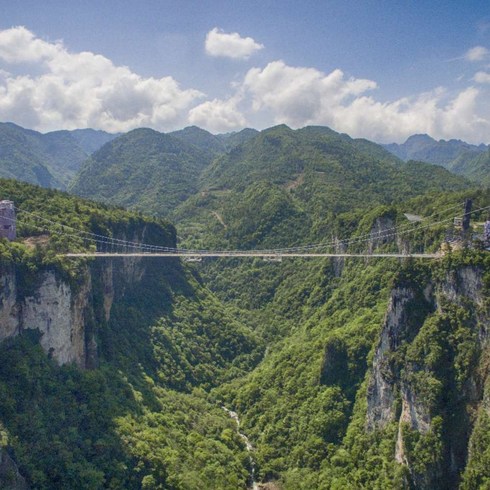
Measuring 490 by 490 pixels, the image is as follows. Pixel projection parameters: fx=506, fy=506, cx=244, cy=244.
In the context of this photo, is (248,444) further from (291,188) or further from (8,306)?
(291,188)

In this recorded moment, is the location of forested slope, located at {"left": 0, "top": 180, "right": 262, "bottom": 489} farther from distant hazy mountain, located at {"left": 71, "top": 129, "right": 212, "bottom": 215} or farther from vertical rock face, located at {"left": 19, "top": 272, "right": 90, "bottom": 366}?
distant hazy mountain, located at {"left": 71, "top": 129, "right": 212, "bottom": 215}

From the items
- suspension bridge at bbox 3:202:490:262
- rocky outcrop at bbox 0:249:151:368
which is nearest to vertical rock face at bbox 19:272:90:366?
rocky outcrop at bbox 0:249:151:368

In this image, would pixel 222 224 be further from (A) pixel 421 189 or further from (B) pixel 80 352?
(B) pixel 80 352

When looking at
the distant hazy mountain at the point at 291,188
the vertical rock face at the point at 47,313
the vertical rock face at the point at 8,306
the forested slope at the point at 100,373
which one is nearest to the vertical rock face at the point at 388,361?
the forested slope at the point at 100,373

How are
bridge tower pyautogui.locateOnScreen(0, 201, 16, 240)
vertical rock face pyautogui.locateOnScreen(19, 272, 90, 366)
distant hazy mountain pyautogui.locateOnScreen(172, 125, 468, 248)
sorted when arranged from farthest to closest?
distant hazy mountain pyautogui.locateOnScreen(172, 125, 468, 248) → bridge tower pyautogui.locateOnScreen(0, 201, 16, 240) → vertical rock face pyautogui.locateOnScreen(19, 272, 90, 366)

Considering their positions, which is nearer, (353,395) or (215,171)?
(353,395)

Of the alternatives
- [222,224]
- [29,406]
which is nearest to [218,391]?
[29,406]

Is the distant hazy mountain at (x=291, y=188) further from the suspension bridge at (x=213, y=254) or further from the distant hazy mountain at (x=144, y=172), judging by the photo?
the suspension bridge at (x=213, y=254)
